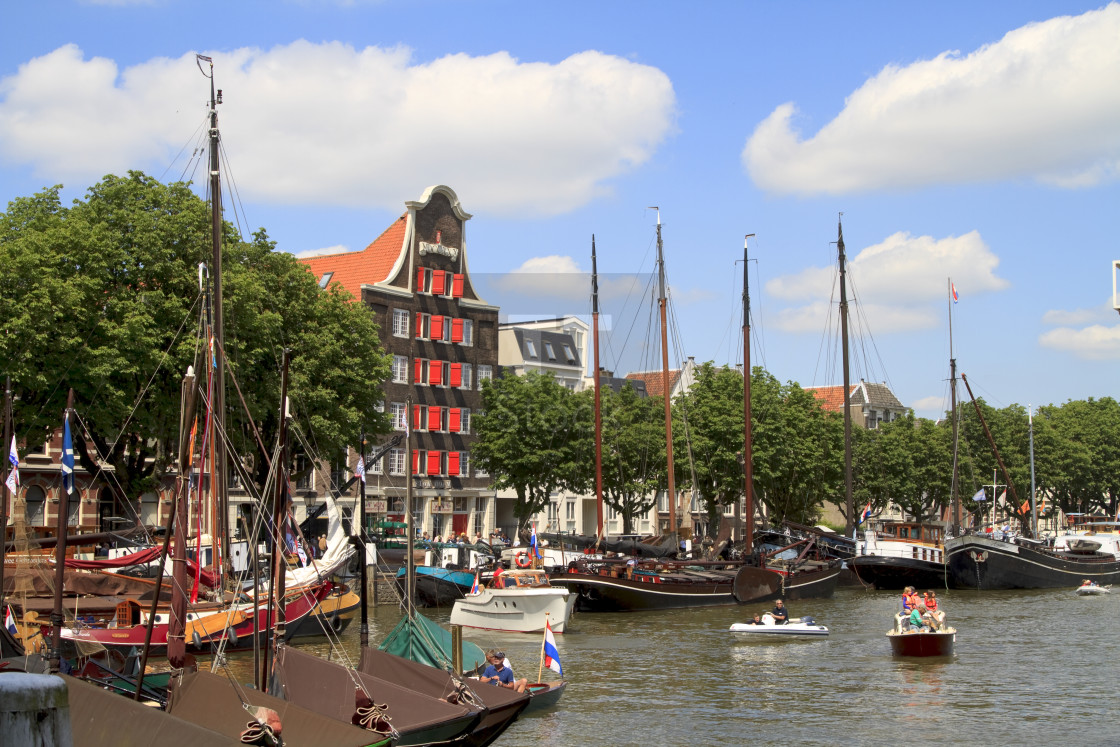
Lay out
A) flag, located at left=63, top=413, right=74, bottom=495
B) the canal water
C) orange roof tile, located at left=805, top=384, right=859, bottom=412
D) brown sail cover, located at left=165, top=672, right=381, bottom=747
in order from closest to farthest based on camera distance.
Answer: brown sail cover, located at left=165, top=672, right=381, bottom=747
flag, located at left=63, top=413, right=74, bottom=495
the canal water
orange roof tile, located at left=805, top=384, right=859, bottom=412

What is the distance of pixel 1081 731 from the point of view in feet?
80.2

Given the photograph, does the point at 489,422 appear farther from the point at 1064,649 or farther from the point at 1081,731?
the point at 1081,731

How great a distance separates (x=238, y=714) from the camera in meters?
18.2

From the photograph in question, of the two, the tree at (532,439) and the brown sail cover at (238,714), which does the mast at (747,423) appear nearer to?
the tree at (532,439)

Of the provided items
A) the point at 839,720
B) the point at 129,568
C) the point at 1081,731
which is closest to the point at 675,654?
the point at 839,720

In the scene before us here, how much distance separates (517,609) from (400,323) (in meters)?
38.7

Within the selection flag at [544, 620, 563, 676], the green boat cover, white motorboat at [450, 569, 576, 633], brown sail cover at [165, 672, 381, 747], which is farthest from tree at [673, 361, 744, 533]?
brown sail cover at [165, 672, 381, 747]

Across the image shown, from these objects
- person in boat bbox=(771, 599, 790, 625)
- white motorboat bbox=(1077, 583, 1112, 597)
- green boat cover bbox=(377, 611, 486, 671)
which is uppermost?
green boat cover bbox=(377, 611, 486, 671)

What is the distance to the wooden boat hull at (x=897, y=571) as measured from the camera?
64062mm

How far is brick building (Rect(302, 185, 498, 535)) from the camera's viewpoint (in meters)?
77.8

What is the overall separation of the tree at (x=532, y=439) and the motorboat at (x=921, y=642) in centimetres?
4036

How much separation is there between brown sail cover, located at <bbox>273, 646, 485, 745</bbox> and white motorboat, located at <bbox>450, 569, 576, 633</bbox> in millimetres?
20708

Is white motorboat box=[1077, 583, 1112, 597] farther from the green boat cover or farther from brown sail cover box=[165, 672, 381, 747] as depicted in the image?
brown sail cover box=[165, 672, 381, 747]

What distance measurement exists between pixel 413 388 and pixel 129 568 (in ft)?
126
